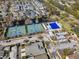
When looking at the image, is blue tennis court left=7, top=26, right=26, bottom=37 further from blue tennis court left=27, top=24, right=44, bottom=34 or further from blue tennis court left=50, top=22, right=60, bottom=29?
blue tennis court left=50, top=22, right=60, bottom=29

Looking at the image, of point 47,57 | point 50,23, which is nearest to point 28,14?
point 50,23

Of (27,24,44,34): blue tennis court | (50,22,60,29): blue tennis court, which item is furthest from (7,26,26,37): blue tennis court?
(50,22,60,29): blue tennis court

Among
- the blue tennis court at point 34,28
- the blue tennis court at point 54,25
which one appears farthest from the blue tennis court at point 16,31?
the blue tennis court at point 54,25

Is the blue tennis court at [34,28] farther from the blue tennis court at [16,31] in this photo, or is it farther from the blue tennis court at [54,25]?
the blue tennis court at [54,25]

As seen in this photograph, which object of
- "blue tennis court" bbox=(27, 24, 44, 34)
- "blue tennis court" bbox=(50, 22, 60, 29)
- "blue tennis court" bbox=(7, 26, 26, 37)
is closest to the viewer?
"blue tennis court" bbox=(7, 26, 26, 37)

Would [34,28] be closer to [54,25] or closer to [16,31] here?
[16,31]

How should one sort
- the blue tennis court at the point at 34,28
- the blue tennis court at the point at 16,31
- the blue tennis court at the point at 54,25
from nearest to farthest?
1. the blue tennis court at the point at 16,31
2. the blue tennis court at the point at 34,28
3. the blue tennis court at the point at 54,25

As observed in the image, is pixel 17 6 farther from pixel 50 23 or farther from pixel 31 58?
pixel 31 58

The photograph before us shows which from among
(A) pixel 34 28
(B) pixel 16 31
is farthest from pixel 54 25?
(B) pixel 16 31
